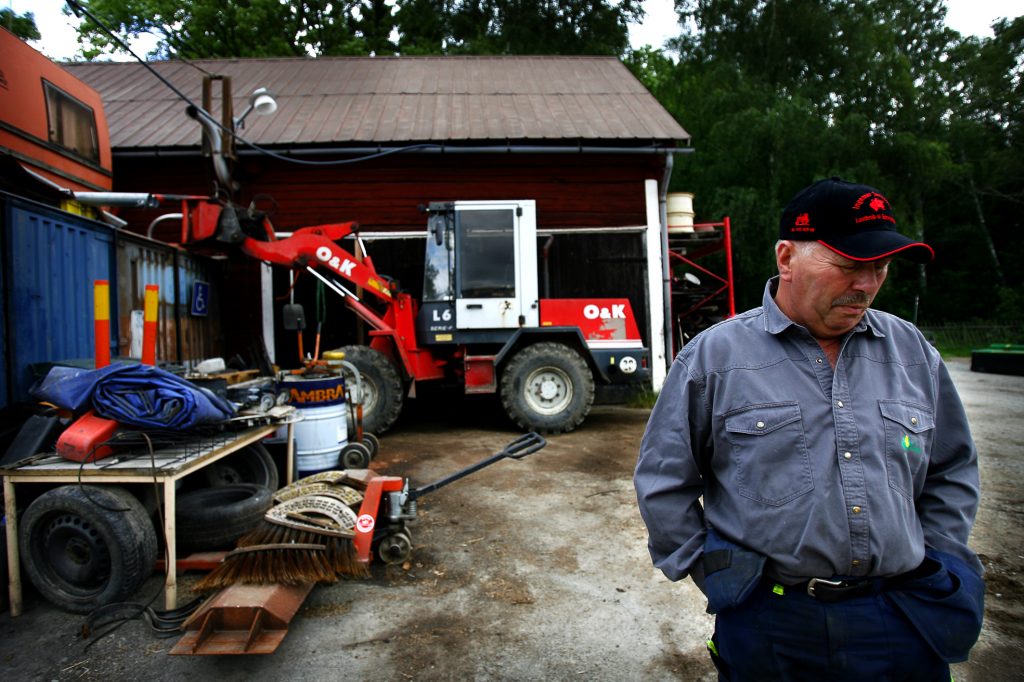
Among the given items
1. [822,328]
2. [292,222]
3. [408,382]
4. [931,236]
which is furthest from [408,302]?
[931,236]

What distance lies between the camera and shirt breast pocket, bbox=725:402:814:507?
145cm

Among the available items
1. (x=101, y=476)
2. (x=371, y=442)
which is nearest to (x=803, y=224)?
(x=101, y=476)

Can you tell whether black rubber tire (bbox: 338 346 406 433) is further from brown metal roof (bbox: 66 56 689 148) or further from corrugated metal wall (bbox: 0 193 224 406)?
brown metal roof (bbox: 66 56 689 148)

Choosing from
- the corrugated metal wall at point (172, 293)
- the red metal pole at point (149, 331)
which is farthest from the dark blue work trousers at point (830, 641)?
the corrugated metal wall at point (172, 293)

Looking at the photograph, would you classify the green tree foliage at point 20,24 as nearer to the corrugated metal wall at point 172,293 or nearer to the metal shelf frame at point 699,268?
the corrugated metal wall at point 172,293

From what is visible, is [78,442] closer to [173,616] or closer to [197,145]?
[173,616]

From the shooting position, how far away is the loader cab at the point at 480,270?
7551 mm

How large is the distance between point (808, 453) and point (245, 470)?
13.5ft

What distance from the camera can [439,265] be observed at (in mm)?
7605

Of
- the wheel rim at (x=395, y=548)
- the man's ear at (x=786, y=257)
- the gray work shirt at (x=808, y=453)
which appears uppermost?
the man's ear at (x=786, y=257)

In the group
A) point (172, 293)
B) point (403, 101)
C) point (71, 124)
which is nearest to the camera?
point (71, 124)

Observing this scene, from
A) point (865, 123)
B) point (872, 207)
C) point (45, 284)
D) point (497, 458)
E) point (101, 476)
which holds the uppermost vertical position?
point (865, 123)

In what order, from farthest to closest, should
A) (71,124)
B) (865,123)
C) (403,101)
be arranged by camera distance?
(865,123) < (403,101) < (71,124)

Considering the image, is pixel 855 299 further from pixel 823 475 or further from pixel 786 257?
pixel 823 475
